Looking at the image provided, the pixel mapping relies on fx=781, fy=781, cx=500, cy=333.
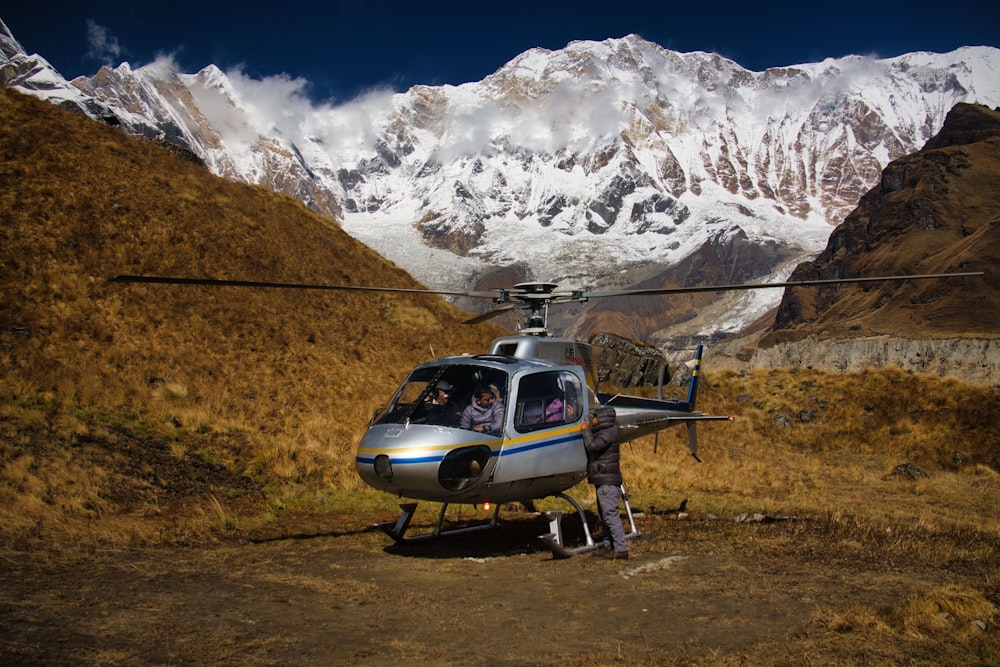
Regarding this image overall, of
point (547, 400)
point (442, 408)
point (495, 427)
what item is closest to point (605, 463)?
point (547, 400)

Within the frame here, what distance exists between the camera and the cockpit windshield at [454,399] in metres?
11.1

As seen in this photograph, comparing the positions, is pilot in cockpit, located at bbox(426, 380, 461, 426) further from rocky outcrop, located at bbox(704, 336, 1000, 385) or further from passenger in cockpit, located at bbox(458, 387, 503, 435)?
rocky outcrop, located at bbox(704, 336, 1000, 385)

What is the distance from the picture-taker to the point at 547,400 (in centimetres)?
1198

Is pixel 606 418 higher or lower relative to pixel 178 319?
lower

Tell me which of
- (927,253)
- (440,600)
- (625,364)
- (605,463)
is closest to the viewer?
(440,600)

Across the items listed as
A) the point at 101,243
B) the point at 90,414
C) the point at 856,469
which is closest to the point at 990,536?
the point at 856,469

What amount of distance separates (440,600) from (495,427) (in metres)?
3.11

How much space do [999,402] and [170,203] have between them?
30919 millimetres

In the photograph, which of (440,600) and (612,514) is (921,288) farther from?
(440,600)

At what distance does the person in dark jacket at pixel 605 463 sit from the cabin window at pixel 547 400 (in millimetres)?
454

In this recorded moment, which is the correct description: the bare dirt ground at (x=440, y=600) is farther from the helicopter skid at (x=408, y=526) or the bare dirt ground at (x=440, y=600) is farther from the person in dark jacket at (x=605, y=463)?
the person in dark jacket at (x=605, y=463)

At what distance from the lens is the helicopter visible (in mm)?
10625

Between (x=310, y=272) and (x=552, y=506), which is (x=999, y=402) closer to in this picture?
(x=552, y=506)

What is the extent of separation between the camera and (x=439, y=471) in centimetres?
1052
